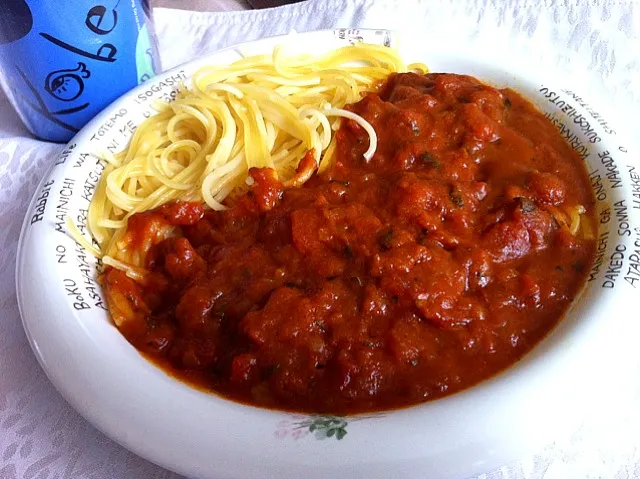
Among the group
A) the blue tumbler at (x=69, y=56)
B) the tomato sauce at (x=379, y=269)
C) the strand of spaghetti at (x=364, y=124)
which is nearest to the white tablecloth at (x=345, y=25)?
the blue tumbler at (x=69, y=56)

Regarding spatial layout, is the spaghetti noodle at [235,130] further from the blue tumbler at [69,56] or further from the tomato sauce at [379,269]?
the blue tumbler at [69,56]

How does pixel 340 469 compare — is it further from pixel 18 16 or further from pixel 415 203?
pixel 18 16

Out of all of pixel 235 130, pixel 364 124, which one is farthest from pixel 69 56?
pixel 364 124

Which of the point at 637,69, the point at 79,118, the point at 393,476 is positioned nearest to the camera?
the point at 393,476

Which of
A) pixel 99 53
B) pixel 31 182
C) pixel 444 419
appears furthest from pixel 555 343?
pixel 31 182

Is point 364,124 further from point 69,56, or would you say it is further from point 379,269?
point 69,56

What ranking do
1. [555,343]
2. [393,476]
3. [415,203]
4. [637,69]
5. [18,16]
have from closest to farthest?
[393,476] < [555,343] < [415,203] < [18,16] < [637,69]
